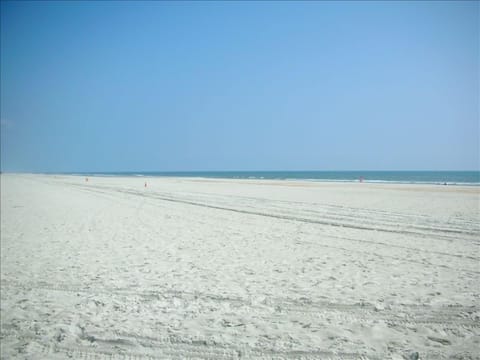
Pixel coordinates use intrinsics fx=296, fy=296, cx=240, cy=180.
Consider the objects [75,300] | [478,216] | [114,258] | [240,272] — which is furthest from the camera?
[478,216]

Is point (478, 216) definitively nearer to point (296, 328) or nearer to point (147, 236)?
point (296, 328)

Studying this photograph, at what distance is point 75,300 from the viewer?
4754 millimetres

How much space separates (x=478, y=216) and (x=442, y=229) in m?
2.42

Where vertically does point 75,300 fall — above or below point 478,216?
below

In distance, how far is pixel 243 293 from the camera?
4.85 meters

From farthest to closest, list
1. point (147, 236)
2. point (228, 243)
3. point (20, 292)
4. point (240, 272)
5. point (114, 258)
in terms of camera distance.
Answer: point (147, 236) → point (228, 243) → point (114, 258) → point (240, 272) → point (20, 292)

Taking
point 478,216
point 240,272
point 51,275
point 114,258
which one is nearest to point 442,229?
point 478,216

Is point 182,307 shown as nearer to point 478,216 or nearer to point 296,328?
point 296,328

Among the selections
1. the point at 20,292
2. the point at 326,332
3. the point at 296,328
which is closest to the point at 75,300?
the point at 20,292

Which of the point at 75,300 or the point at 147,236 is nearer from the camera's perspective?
the point at 75,300

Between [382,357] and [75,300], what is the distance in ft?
14.6

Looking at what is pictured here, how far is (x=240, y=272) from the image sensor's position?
→ 5.84 meters

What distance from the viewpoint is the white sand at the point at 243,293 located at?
3482 millimetres

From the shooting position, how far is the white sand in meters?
3.48
